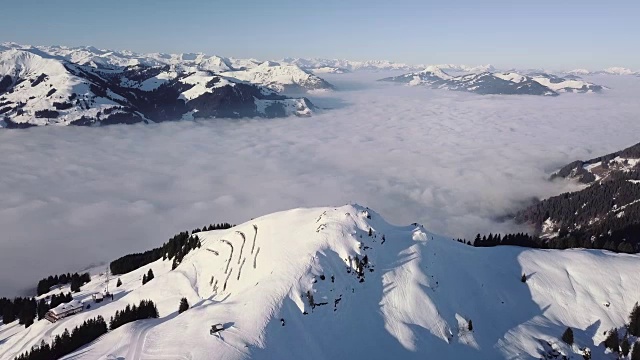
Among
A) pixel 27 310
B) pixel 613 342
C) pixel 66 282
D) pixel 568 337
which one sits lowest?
pixel 66 282

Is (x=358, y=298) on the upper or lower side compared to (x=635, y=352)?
upper

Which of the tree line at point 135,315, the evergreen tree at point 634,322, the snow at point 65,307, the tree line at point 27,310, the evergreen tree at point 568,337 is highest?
the tree line at point 135,315

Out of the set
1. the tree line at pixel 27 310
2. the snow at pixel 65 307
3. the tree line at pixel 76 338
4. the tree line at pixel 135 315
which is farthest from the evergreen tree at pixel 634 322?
the tree line at pixel 27 310

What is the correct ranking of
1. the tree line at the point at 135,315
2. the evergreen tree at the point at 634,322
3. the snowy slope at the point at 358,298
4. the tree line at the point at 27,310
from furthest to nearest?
the tree line at the point at 27,310
the evergreen tree at the point at 634,322
the tree line at the point at 135,315
the snowy slope at the point at 358,298

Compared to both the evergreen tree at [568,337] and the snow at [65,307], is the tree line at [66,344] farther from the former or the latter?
the evergreen tree at [568,337]

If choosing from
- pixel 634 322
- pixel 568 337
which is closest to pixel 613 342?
pixel 634 322

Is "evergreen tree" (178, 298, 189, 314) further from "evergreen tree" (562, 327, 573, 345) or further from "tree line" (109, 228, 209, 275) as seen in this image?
"evergreen tree" (562, 327, 573, 345)

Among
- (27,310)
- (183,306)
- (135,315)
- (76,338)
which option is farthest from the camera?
(27,310)

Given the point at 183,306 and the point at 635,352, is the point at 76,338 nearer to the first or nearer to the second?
the point at 183,306

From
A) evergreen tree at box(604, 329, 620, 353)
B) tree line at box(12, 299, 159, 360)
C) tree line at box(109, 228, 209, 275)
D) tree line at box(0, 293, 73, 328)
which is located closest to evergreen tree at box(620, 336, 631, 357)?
evergreen tree at box(604, 329, 620, 353)
